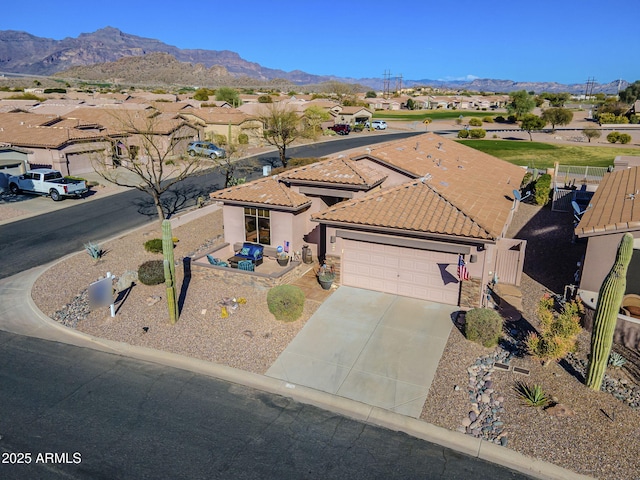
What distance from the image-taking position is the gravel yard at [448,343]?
10.3 metres

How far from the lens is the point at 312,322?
15664 mm

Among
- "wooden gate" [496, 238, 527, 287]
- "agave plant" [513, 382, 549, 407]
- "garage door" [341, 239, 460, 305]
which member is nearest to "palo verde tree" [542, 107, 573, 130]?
"wooden gate" [496, 238, 527, 287]

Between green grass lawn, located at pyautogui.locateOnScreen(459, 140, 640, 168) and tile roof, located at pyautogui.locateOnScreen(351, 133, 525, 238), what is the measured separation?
65.4 feet

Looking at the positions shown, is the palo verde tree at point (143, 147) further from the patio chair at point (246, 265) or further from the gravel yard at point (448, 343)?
the patio chair at point (246, 265)

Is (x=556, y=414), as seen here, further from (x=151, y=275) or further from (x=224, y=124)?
(x=224, y=124)

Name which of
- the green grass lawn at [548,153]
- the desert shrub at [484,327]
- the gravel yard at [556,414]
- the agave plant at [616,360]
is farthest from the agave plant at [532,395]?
the green grass lawn at [548,153]

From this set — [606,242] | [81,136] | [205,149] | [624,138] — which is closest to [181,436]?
[606,242]

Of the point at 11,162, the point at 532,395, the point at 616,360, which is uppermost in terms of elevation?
the point at 11,162

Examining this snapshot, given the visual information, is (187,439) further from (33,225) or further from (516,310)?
(33,225)

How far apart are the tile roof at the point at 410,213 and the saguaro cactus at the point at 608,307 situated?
438 centimetres

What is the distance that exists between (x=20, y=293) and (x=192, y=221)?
10630mm

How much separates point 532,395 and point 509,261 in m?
7.43

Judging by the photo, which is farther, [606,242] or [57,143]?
[57,143]

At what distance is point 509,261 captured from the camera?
1811 centimetres
